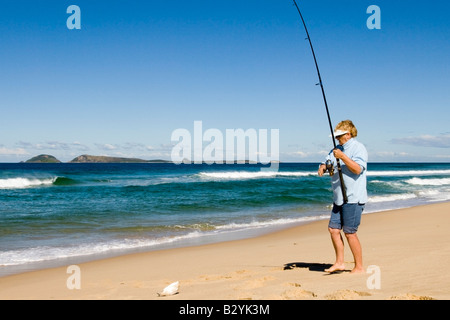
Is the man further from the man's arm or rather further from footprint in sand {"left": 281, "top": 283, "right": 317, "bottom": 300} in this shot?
footprint in sand {"left": 281, "top": 283, "right": 317, "bottom": 300}

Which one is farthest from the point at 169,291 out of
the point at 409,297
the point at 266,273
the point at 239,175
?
the point at 239,175

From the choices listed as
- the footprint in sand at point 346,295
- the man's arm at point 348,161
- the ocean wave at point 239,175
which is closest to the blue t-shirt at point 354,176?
the man's arm at point 348,161

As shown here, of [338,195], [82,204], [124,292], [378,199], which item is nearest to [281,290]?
[338,195]

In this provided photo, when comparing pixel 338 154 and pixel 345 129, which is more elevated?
pixel 345 129

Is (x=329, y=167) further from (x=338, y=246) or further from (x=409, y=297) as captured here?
(x=409, y=297)

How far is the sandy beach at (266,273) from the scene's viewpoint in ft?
13.3

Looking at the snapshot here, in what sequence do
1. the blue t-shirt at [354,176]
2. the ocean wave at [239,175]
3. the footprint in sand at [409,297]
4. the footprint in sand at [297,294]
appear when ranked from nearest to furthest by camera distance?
1. the footprint in sand at [409,297]
2. the footprint in sand at [297,294]
3. the blue t-shirt at [354,176]
4. the ocean wave at [239,175]

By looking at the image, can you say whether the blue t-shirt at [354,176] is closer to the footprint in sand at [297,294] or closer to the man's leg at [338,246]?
the man's leg at [338,246]

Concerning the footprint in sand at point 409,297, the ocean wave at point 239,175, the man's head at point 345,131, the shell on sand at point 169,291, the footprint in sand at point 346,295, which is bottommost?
the ocean wave at point 239,175

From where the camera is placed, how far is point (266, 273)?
5.43 m

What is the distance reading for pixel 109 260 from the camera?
24.6ft

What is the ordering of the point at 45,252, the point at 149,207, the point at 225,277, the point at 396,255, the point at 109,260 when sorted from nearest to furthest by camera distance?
1. the point at 225,277
2. the point at 396,255
3. the point at 109,260
4. the point at 45,252
5. the point at 149,207

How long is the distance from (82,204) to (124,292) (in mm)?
13303
